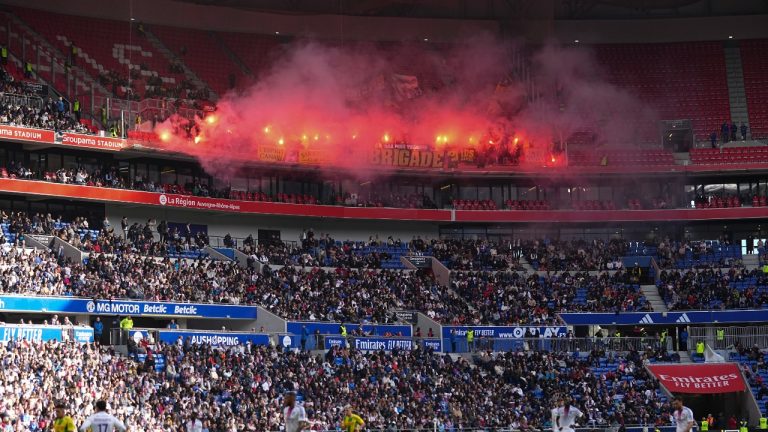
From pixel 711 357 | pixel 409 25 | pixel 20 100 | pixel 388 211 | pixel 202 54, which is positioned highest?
pixel 409 25

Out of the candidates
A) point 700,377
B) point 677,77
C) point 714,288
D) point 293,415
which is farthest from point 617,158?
point 293,415

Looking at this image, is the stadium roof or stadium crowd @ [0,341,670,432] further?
the stadium roof

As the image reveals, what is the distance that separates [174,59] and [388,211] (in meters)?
14.8

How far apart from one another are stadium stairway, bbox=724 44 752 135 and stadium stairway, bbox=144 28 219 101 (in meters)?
31.5

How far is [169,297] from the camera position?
51.5 m

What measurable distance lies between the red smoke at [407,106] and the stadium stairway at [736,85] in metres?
5.61

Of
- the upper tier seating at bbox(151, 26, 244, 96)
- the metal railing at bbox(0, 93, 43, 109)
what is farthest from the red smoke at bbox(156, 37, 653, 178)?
the metal railing at bbox(0, 93, 43, 109)

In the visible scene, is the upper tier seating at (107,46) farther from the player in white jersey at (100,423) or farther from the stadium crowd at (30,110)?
the player in white jersey at (100,423)

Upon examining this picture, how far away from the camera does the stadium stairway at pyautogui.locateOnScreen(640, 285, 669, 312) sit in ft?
203

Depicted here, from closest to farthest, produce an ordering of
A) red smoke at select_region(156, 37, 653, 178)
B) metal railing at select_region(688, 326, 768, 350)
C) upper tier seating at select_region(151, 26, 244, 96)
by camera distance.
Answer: metal railing at select_region(688, 326, 768, 350), red smoke at select_region(156, 37, 653, 178), upper tier seating at select_region(151, 26, 244, 96)

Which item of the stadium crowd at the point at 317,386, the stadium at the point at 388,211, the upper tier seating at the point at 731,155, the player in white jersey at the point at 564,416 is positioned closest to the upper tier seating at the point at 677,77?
the stadium at the point at 388,211

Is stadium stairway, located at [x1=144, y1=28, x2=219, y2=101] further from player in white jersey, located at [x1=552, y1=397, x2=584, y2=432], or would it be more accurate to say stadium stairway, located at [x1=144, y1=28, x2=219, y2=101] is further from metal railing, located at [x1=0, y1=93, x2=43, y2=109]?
player in white jersey, located at [x1=552, y1=397, x2=584, y2=432]

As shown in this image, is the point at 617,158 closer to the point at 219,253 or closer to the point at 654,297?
the point at 654,297

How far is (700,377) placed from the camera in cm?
5431
